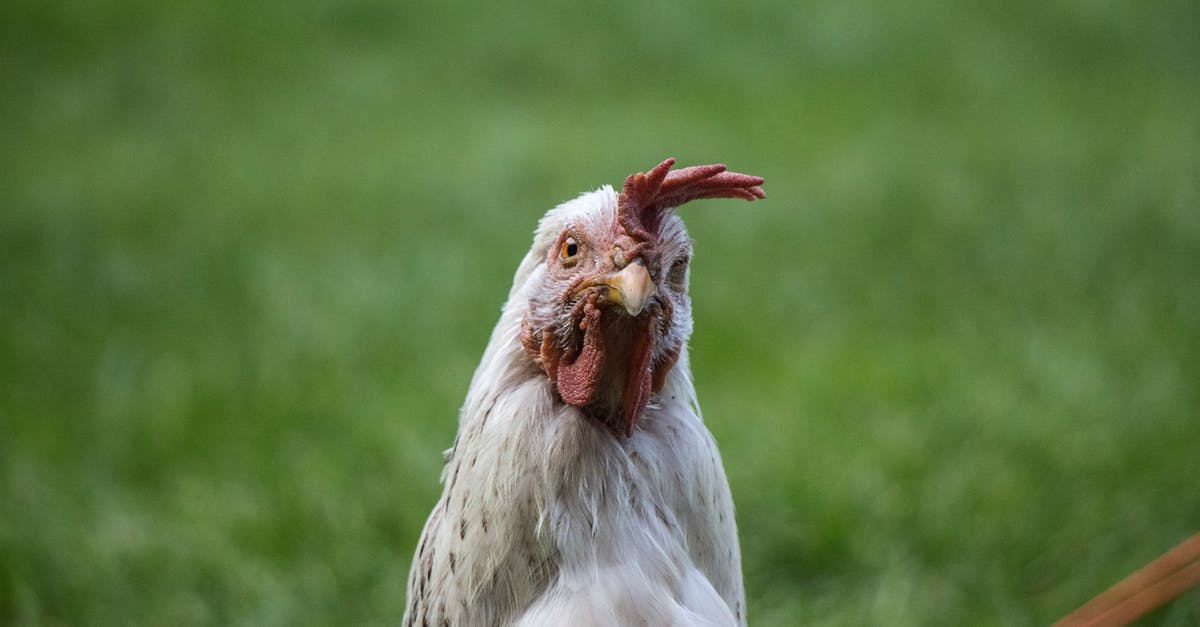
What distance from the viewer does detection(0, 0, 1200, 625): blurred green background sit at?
12.2 ft

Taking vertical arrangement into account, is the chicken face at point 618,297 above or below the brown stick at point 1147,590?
above

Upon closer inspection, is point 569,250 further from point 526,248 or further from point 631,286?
point 526,248

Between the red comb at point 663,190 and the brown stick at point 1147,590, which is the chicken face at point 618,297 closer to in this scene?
the red comb at point 663,190

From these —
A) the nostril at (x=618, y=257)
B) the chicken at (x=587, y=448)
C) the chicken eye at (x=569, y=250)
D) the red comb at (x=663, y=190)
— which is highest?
the red comb at (x=663, y=190)

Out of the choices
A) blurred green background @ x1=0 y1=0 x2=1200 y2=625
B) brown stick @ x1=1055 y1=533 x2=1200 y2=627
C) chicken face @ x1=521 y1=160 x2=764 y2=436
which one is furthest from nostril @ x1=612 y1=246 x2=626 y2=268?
blurred green background @ x1=0 y1=0 x2=1200 y2=625

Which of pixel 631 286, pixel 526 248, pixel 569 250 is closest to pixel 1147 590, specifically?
pixel 631 286

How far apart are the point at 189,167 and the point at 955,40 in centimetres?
594

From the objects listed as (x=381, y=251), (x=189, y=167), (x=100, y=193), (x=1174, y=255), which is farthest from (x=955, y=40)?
(x=100, y=193)

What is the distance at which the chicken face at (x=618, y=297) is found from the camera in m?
1.76

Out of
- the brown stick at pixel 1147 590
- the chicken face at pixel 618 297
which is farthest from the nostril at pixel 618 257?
the brown stick at pixel 1147 590

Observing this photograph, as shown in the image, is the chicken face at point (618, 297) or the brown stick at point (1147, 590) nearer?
the brown stick at point (1147, 590)

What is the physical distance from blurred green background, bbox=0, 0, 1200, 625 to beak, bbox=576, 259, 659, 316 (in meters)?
2.10

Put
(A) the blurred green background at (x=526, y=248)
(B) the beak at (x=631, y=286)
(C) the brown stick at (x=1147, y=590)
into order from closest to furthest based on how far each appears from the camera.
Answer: (C) the brown stick at (x=1147, y=590), (B) the beak at (x=631, y=286), (A) the blurred green background at (x=526, y=248)

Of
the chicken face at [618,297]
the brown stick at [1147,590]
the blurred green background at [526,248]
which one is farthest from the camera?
the blurred green background at [526,248]
